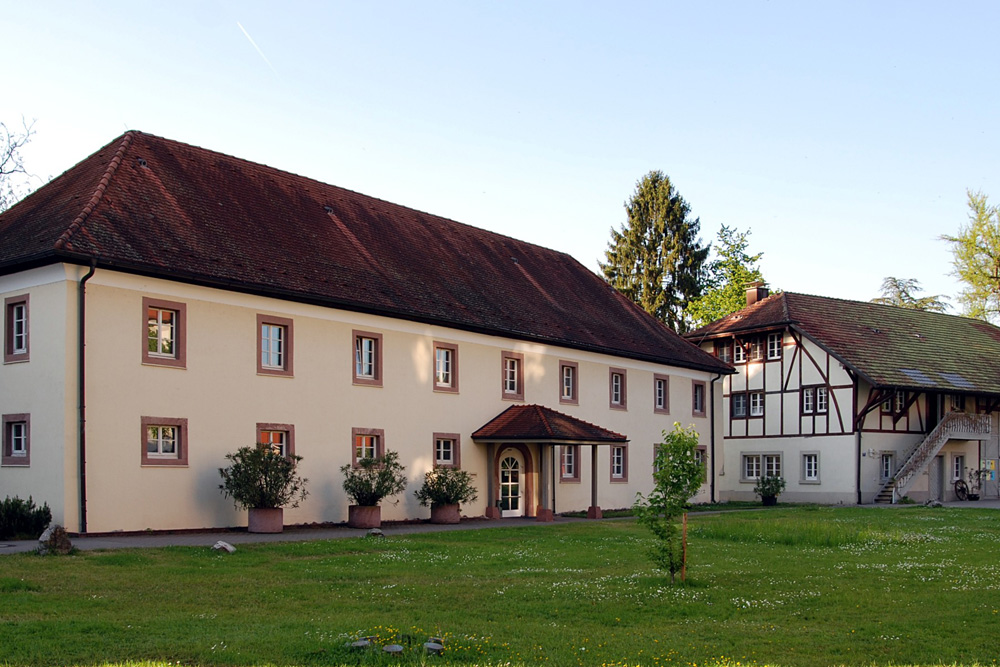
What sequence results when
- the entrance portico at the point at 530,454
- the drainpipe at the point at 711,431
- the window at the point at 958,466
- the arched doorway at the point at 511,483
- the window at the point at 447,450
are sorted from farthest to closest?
the window at the point at 958,466
the drainpipe at the point at 711,431
the arched doorway at the point at 511,483
the entrance portico at the point at 530,454
the window at the point at 447,450

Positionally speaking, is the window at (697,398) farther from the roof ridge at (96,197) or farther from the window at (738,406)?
the roof ridge at (96,197)

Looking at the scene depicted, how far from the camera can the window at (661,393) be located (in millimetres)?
37969

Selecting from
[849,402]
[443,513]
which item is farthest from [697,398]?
[443,513]

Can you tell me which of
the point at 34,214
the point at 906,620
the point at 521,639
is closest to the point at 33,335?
the point at 34,214

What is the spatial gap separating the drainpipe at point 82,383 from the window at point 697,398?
79.8ft

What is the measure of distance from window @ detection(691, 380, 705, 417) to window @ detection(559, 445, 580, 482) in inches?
301

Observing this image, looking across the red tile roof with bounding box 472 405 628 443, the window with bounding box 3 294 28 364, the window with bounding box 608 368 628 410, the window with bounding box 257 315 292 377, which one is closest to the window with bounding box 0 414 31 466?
the window with bounding box 3 294 28 364

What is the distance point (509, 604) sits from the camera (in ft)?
40.6

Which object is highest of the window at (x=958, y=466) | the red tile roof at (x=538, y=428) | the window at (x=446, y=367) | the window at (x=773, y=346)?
the window at (x=773, y=346)

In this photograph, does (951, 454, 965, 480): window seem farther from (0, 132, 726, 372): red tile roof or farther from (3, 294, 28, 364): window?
(3, 294, 28, 364): window

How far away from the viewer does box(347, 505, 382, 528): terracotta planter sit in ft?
83.2

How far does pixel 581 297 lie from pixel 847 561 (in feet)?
70.8

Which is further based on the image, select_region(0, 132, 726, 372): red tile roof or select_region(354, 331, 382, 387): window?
select_region(354, 331, 382, 387): window

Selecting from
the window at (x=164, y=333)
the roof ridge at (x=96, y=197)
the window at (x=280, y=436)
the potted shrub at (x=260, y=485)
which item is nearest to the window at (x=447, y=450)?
the window at (x=280, y=436)
